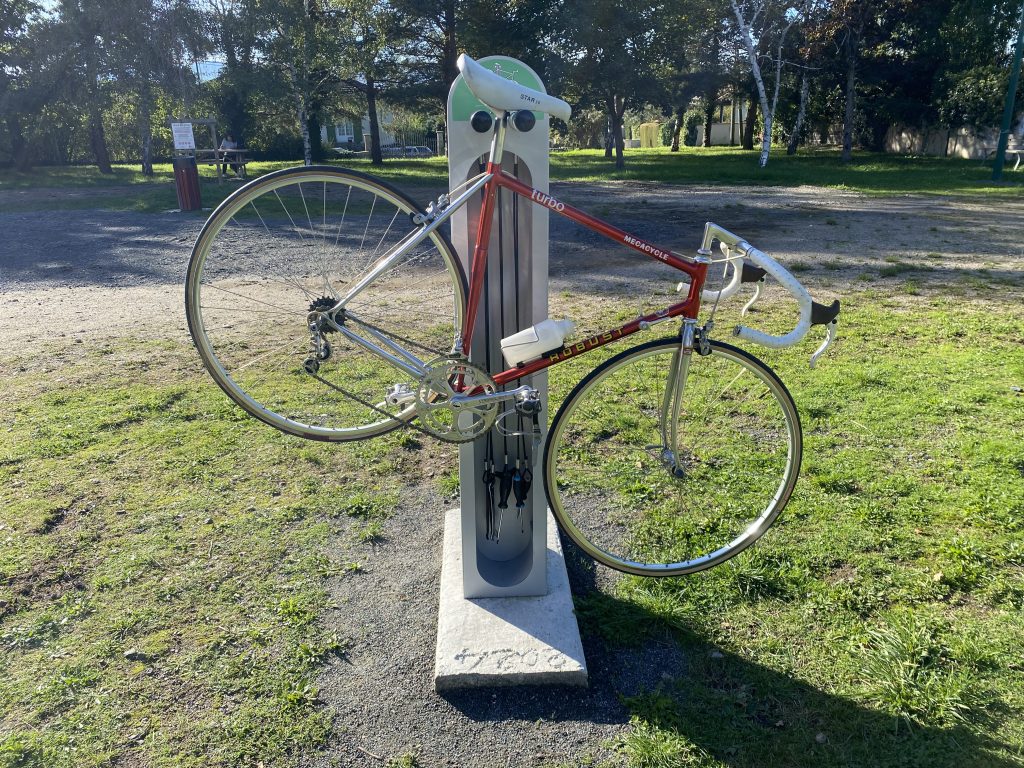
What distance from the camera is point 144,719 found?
244cm

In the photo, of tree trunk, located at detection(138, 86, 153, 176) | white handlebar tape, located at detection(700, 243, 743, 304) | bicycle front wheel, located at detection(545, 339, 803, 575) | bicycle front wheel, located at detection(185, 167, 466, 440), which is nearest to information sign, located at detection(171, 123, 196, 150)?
bicycle front wheel, located at detection(185, 167, 466, 440)

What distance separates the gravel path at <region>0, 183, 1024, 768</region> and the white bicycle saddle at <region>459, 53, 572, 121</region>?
1.93 meters

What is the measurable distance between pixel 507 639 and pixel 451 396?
3.10ft

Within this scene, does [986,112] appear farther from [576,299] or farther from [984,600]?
[984,600]

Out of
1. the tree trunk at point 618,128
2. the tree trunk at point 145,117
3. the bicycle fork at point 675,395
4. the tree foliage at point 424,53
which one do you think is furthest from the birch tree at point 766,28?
the bicycle fork at point 675,395

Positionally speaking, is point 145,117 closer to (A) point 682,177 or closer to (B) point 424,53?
(B) point 424,53

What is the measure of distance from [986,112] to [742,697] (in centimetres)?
3157

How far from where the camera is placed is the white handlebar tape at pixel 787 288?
2.36 metres

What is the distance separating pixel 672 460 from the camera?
9.51ft

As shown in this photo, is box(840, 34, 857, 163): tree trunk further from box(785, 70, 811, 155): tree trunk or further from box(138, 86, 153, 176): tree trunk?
box(138, 86, 153, 176): tree trunk

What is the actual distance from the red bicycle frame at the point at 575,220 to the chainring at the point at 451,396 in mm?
88

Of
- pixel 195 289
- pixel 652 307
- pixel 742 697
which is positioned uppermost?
pixel 195 289

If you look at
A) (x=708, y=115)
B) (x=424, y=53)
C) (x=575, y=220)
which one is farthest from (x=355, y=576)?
(x=708, y=115)

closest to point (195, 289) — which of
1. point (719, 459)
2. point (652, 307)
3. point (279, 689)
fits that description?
point (279, 689)
